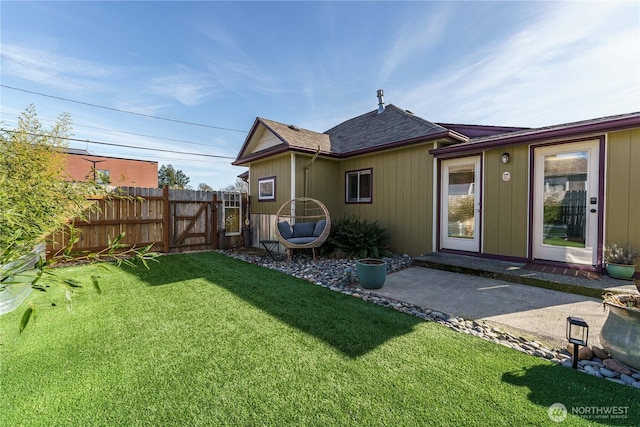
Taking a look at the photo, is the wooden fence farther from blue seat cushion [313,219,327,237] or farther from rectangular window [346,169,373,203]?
rectangular window [346,169,373,203]

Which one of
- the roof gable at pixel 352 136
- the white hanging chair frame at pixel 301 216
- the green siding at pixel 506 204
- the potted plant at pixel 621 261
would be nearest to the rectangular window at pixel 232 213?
the roof gable at pixel 352 136

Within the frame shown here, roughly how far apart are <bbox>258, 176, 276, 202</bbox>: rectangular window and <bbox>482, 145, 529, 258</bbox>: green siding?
213 inches

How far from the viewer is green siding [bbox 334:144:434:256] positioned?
247 inches

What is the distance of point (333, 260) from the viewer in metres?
6.31

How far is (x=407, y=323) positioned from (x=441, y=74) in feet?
24.5

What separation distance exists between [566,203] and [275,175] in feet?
21.6

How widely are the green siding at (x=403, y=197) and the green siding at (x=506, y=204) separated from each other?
3.64 feet

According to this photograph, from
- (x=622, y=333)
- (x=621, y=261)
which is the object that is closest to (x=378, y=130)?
(x=621, y=261)

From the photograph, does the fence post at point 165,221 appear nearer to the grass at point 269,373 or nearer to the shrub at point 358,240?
the grass at point 269,373

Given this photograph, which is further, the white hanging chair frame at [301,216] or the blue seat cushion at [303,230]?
the blue seat cushion at [303,230]

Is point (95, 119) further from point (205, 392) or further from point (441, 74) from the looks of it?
point (205, 392)

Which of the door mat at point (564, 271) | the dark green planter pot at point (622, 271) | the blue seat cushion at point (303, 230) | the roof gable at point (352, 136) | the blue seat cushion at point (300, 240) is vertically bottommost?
the door mat at point (564, 271)

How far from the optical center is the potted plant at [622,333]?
2.07 metres

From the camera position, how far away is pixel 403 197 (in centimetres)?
671
